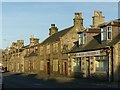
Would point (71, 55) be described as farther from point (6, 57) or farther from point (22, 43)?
point (6, 57)

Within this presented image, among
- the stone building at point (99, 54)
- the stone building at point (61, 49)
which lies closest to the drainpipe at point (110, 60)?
the stone building at point (99, 54)

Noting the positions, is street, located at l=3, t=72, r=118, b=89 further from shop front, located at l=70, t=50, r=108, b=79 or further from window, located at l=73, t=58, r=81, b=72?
window, located at l=73, t=58, r=81, b=72

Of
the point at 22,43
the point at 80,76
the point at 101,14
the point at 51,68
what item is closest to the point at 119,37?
the point at 80,76

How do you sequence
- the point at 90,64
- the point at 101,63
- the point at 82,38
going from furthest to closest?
the point at 82,38 < the point at 90,64 < the point at 101,63

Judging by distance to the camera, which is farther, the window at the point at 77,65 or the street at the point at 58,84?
the window at the point at 77,65

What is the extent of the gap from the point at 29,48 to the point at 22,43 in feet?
62.2

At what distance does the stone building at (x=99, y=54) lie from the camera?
119 ft

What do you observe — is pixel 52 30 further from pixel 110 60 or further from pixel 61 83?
pixel 61 83

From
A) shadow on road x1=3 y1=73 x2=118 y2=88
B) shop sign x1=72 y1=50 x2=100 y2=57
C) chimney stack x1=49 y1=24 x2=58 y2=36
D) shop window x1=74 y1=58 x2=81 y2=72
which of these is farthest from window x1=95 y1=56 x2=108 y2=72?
chimney stack x1=49 y1=24 x2=58 y2=36

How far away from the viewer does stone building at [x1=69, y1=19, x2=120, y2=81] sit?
3625cm

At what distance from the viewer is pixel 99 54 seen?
39312 millimetres

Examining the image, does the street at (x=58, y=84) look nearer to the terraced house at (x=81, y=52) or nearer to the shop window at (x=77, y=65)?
the terraced house at (x=81, y=52)

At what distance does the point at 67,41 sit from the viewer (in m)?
56.0

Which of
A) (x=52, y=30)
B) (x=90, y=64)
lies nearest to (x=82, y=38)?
(x=90, y=64)
